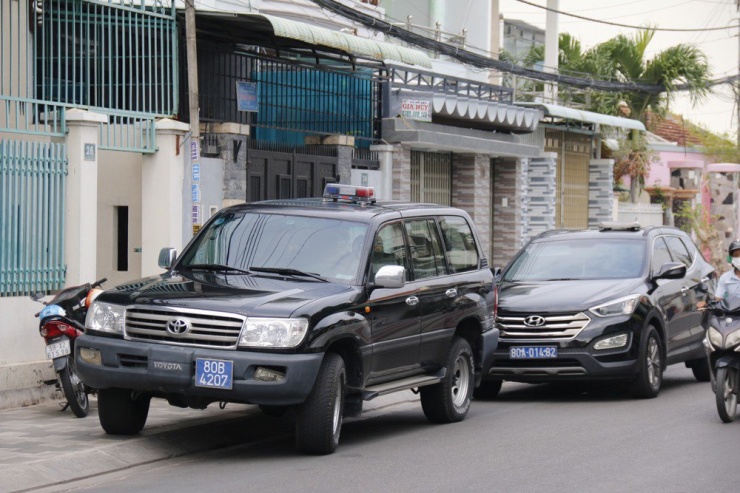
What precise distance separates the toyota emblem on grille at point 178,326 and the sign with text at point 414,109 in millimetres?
14076

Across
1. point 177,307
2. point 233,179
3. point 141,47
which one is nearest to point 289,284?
point 177,307

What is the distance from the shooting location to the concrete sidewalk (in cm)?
873

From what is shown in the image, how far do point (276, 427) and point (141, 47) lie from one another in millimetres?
6274

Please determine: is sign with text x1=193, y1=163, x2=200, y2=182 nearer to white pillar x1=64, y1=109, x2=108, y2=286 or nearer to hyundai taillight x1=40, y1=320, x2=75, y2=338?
white pillar x1=64, y1=109, x2=108, y2=286

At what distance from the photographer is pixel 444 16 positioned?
115 feet

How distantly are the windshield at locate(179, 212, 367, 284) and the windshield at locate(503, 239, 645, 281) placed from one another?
14.3 feet

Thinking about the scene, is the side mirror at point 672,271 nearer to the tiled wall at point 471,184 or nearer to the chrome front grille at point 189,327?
the chrome front grille at point 189,327

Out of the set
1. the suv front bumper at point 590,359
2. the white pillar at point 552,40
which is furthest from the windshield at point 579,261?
the white pillar at point 552,40

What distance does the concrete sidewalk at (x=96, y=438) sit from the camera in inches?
A: 344

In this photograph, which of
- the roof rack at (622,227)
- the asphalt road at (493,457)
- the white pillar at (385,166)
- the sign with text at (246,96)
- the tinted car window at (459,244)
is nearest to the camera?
the asphalt road at (493,457)

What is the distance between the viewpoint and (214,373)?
9.01 meters

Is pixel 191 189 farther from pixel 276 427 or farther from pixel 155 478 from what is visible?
pixel 155 478

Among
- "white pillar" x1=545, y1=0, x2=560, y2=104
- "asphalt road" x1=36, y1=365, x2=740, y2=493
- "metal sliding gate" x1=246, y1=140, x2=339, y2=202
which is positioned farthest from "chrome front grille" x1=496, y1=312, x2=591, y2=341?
"white pillar" x1=545, y1=0, x2=560, y2=104

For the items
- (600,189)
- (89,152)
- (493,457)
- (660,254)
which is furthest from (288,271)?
(600,189)
